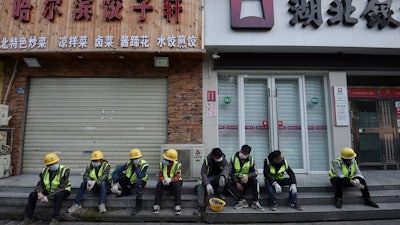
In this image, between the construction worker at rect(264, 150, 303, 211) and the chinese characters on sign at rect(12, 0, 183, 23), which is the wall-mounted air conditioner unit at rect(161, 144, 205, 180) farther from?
the chinese characters on sign at rect(12, 0, 183, 23)

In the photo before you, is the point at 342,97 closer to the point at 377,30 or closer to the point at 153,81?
the point at 377,30

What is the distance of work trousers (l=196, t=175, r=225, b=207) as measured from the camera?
4836 mm

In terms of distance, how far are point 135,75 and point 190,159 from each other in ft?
9.72

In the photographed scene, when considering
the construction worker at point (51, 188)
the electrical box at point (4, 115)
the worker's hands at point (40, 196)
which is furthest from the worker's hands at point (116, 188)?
the electrical box at point (4, 115)

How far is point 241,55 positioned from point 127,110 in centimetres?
370

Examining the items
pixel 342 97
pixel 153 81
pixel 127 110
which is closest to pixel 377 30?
pixel 342 97

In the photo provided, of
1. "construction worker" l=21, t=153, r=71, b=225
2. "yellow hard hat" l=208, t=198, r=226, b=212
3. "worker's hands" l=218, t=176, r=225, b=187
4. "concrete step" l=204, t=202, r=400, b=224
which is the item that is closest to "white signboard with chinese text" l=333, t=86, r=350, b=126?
"concrete step" l=204, t=202, r=400, b=224

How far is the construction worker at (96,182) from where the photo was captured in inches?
191

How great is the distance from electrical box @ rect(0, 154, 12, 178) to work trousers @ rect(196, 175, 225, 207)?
208 inches

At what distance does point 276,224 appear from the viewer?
4.65m

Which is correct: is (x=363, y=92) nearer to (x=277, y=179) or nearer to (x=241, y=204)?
(x=277, y=179)

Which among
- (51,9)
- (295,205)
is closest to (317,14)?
(295,205)

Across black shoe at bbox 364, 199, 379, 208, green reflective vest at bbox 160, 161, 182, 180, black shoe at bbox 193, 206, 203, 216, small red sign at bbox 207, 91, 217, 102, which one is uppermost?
small red sign at bbox 207, 91, 217, 102

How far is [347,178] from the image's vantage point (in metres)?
5.06
